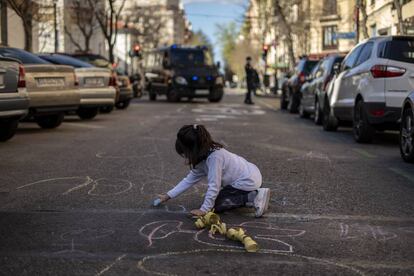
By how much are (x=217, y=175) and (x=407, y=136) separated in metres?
4.30

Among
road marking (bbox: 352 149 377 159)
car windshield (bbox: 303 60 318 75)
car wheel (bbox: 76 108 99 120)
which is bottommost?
road marking (bbox: 352 149 377 159)

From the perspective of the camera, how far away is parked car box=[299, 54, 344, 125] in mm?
14460

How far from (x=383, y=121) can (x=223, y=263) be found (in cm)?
678

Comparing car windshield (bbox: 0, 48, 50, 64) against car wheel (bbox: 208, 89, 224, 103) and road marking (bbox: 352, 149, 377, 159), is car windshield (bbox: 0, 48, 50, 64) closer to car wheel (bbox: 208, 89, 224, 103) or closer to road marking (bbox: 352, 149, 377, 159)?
road marking (bbox: 352, 149, 377, 159)

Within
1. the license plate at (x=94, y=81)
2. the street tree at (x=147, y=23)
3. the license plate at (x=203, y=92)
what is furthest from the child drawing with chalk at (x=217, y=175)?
the street tree at (x=147, y=23)

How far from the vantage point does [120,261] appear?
13.0 ft

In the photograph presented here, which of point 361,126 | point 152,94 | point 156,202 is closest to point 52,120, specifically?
point 361,126

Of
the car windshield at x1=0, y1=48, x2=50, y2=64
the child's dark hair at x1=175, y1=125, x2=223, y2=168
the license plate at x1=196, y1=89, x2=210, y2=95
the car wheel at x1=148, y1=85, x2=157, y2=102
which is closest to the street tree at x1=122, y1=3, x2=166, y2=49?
the car wheel at x1=148, y1=85, x2=157, y2=102

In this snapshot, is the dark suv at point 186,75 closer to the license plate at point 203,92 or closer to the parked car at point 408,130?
the license plate at point 203,92

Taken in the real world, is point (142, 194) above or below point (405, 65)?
below

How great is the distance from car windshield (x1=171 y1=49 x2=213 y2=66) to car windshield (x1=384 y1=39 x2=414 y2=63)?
1754cm

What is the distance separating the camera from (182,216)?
519 cm

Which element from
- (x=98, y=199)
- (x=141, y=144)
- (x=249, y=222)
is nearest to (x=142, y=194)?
(x=98, y=199)

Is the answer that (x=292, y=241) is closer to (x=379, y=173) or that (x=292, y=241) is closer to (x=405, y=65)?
(x=379, y=173)
